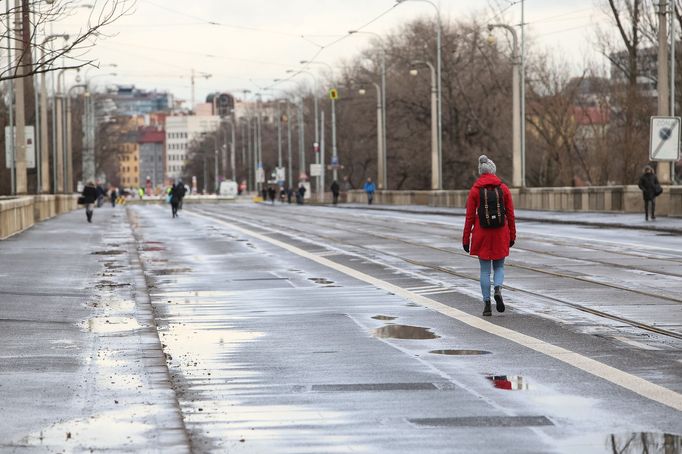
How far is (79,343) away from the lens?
43.5 ft

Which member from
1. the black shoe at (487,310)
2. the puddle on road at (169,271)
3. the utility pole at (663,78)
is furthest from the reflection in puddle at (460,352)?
the utility pole at (663,78)

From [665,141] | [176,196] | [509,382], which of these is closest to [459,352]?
[509,382]

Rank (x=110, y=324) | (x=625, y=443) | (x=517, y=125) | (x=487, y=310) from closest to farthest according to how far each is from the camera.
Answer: (x=625, y=443)
(x=110, y=324)
(x=487, y=310)
(x=517, y=125)

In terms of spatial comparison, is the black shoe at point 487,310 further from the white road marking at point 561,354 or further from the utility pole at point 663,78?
the utility pole at point 663,78

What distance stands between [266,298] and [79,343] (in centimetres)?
526

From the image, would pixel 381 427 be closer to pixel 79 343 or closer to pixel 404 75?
pixel 79 343

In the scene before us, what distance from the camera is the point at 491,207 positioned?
1533 centimetres

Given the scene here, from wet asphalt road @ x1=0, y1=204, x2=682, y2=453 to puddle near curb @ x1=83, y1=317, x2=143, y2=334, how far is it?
0.02 metres

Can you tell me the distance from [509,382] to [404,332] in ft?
12.0

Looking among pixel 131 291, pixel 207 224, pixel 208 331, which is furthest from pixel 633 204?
pixel 208 331

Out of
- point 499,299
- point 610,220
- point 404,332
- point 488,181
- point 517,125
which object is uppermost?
point 517,125

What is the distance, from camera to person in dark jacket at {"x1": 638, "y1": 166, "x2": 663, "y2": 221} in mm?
41656

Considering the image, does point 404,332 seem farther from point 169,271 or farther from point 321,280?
point 169,271

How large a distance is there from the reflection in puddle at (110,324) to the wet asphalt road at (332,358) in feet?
0.07
